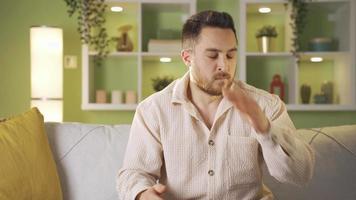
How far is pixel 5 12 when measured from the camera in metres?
3.69

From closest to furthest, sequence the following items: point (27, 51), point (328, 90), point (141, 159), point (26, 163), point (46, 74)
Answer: point (141, 159) < point (26, 163) < point (46, 74) < point (328, 90) < point (27, 51)

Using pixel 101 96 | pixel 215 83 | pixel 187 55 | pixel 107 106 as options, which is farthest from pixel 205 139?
pixel 101 96

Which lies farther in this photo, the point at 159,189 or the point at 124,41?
the point at 124,41

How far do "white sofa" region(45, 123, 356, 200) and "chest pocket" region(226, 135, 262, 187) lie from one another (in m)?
0.31

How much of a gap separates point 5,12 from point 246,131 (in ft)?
9.11

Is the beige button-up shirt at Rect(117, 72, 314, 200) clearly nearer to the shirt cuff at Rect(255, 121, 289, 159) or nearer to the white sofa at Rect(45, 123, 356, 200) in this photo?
the shirt cuff at Rect(255, 121, 289, 159)

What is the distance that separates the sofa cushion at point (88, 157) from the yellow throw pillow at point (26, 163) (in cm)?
6

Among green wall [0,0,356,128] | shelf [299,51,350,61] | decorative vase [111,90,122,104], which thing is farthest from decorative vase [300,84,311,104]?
decorative vase [111,90,122,104]

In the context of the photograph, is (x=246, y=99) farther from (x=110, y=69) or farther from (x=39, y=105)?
(x=110, y=69)

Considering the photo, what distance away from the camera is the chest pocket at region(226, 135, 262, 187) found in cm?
146

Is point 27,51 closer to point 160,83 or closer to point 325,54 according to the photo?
point 160,83

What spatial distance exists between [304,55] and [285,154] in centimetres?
222

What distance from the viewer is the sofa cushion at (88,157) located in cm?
174

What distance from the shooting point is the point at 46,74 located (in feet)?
10.8
